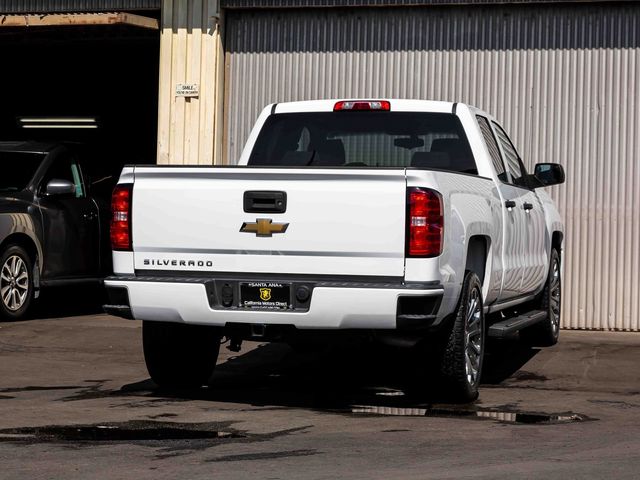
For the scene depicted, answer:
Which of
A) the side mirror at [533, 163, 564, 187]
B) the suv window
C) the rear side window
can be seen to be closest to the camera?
the rear side window

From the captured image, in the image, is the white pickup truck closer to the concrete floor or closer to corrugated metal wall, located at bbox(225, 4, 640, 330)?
the concrete floor

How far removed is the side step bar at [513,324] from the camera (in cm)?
949

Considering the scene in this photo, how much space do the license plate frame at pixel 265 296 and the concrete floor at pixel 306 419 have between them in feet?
2.02

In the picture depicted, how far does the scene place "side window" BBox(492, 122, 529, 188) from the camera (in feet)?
35.9

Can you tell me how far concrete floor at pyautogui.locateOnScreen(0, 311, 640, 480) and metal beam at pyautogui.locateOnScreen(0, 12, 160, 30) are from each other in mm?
4383

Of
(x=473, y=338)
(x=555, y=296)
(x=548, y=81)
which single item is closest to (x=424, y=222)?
(x=473, y=338)

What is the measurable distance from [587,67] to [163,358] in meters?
7.34

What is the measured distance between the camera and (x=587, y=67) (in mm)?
14945

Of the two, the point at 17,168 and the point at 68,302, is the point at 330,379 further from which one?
the point at 68,302

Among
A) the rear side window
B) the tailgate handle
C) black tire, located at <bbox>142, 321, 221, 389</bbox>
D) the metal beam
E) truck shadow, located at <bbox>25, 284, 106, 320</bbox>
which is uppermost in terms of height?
the metal beam

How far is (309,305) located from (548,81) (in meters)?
7.57

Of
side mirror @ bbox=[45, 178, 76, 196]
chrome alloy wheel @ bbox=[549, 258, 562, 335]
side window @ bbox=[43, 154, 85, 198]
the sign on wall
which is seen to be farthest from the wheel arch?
chrome alloy wheel @ bbox=[549, 258, 562, 335]

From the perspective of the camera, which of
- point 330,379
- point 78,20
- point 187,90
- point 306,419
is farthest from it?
point 187,90

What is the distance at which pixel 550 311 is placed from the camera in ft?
41.2
